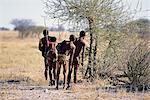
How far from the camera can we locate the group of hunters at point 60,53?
17.3 m

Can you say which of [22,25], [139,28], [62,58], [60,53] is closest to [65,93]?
[62,58]

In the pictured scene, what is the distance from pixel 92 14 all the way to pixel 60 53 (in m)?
2.89

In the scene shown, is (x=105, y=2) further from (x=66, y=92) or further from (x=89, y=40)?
(x=66, y=92)

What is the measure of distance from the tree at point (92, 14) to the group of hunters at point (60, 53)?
44.3 inches

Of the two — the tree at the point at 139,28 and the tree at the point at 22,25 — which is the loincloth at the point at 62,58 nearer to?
the tree at the point at 139,28

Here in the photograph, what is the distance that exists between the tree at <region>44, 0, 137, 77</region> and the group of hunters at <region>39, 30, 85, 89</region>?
1.13 meters

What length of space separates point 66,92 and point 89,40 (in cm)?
378

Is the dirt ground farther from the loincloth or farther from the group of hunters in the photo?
the loincloth

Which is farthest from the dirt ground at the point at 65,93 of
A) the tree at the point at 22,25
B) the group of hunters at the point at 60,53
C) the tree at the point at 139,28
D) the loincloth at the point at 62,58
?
the tree at the point at 22,25

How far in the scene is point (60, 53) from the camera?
56.9ft

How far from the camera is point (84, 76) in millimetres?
20234

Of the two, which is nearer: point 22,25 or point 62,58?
point 62,58

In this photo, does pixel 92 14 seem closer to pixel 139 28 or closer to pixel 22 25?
pixel 139 28

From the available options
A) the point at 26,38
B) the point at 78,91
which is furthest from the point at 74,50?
the point at 26,38
